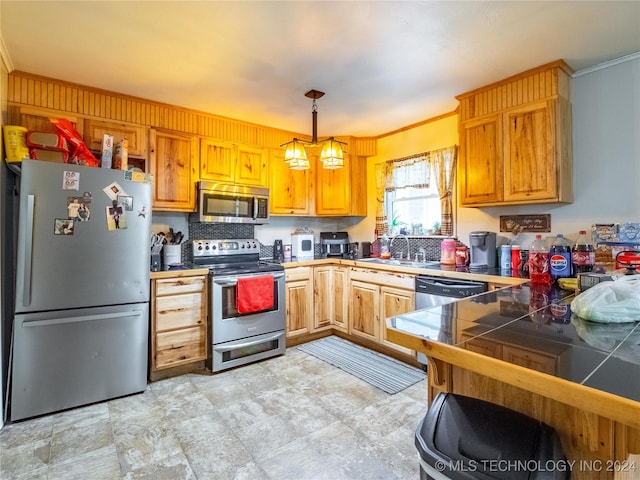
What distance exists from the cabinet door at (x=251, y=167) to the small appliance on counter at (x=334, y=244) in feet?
3.36

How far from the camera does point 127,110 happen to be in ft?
9.41

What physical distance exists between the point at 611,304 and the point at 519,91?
77.6 inches

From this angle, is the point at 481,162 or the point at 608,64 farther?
the point at 481,162

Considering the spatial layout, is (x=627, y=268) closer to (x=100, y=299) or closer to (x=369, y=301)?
(x=369, y=301)

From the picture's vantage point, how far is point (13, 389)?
213 cm

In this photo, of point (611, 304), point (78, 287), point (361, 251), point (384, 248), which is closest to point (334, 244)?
point (361, 251)

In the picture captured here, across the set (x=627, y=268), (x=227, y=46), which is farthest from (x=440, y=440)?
(x=227, y=46)

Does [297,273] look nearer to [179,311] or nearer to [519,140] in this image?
[179,311]

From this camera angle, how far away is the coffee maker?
289cm

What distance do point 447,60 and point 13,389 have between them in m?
3.58

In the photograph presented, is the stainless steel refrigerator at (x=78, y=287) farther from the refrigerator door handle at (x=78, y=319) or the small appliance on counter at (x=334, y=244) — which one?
the small appliance on counter at (x=334, y=244)

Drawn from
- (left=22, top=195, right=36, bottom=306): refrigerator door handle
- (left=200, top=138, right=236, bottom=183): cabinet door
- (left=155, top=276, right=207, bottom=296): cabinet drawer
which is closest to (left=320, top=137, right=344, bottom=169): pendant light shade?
(left=200, top=138, right=236, bottom=183): cabinet door

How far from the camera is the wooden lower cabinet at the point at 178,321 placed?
2693 millimetres

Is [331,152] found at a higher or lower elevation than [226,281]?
higher
